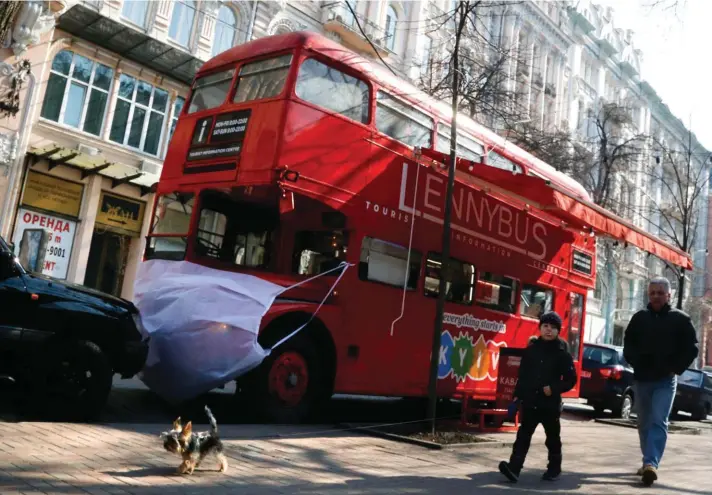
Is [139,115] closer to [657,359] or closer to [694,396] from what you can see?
[657,359]

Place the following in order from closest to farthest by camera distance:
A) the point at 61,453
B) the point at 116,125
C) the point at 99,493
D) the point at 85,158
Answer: the point at 99,493, the point at 61,453, the point at 85,158, the point at 116,125

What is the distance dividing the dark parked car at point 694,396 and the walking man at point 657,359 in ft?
43.6

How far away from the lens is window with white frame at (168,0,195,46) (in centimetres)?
1994

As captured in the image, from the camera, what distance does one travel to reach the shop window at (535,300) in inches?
465

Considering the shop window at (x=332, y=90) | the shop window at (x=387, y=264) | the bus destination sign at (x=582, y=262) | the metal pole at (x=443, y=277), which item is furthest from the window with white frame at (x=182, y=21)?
the shop window at (x=387, y=264)

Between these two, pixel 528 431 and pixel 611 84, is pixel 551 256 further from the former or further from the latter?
pixel 611 84

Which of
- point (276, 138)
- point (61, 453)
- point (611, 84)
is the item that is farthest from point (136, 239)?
point (611, 84)

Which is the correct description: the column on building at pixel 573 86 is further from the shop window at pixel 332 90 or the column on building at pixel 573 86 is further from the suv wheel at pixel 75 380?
the suv wheel at pixel 75 380

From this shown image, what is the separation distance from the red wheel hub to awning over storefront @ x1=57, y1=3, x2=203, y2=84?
511 inches

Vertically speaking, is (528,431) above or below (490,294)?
below

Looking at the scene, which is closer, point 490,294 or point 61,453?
point 61,453

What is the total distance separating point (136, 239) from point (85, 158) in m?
3.03

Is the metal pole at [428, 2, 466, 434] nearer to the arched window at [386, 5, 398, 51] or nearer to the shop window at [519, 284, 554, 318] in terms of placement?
the shop window at [519, 284, 554, 318]

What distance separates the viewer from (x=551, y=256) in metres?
12.4
